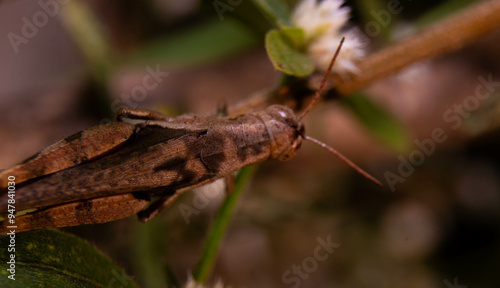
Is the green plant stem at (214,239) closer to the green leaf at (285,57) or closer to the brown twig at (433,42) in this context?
the green leaf at (285,57)

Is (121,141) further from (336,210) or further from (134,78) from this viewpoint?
(336,210)

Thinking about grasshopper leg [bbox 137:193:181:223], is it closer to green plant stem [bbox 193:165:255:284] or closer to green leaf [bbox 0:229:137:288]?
green plant stem [bbox 193:165:255:284]

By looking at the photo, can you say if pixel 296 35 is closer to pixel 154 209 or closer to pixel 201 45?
pixel 154 209

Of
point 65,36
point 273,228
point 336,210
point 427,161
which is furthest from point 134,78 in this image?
point 427,161

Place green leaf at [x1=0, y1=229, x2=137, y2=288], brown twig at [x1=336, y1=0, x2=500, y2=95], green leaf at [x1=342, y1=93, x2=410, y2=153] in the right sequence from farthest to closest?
green leaf at [x1=342, y1=93, x2=410, y2=153] → brown twig at [x1=336, y1=0, x2=500, y2=95] → green leaf at [x1=0, y1=229, x2=137, y2=288]

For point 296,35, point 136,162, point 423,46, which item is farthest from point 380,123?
point 136,162

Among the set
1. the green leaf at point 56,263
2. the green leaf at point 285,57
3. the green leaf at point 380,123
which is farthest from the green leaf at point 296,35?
the green leaf at point 56,263

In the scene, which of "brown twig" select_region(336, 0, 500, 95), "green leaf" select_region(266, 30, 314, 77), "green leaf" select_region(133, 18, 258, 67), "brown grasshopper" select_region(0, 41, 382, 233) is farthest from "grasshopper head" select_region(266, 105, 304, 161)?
"green leaf" select_region(133, 18, 258, 67)
